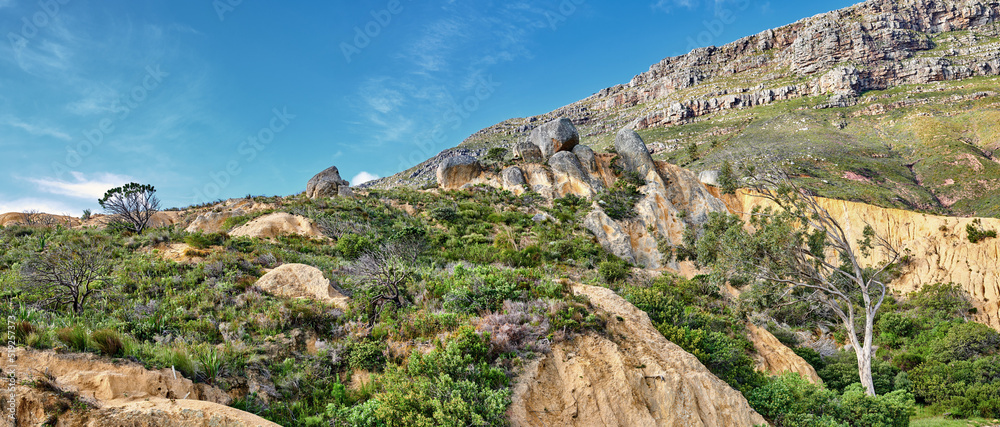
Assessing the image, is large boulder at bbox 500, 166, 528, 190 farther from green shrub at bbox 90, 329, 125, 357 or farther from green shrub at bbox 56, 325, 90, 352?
green shrub at bbox 56, 325, 90, 352

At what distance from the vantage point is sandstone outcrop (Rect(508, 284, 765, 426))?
6.46 m

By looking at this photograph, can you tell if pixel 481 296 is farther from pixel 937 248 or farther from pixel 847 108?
pixel 847 108

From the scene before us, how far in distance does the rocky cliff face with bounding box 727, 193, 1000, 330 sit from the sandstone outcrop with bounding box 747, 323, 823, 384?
26.6 metres

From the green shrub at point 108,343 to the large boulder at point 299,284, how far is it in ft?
13.7

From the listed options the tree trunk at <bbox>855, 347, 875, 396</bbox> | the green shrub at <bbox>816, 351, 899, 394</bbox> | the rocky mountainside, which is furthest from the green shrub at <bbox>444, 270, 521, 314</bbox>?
the rocky mountainside

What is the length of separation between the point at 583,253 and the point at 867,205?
101 feet

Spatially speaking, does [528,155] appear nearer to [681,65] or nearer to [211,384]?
[211,384]

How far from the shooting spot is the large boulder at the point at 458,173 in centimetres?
3740

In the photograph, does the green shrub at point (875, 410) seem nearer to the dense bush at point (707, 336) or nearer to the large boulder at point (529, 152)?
the dense bush at point (707, 336)

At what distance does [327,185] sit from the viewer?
110ft

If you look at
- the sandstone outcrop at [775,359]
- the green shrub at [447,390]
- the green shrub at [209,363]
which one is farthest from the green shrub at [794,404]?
the green shrub at [209,363]

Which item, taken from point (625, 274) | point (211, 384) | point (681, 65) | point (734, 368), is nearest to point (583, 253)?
point (625, 274)

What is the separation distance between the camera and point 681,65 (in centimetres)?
13125

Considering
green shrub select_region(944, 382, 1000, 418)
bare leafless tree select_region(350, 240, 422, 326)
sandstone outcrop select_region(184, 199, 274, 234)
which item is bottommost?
green shrub select_region(944, 382, 1000, 418)
